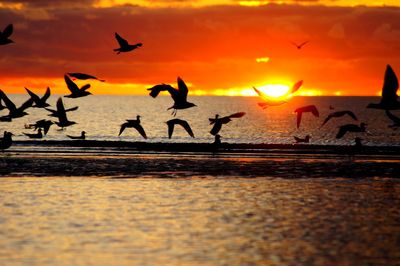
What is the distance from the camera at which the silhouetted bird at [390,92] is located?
33.5 meters

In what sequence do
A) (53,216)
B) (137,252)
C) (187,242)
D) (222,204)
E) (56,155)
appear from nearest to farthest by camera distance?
(137,252) < (187,242) < (53,216) < (222,204) < (56,155)

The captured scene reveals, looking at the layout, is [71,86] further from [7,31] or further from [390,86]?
[390,86]

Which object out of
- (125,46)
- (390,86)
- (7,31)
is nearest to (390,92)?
(390,86)

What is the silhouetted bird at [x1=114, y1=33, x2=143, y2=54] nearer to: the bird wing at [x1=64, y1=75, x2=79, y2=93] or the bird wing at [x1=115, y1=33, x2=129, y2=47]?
the bird wing at [x1=115, y1=33, x2=129, y2=47]

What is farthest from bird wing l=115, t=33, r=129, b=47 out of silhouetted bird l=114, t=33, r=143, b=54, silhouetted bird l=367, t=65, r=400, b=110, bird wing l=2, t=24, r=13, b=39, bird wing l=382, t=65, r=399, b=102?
bird wing l=382, t=65, r=399, b=102

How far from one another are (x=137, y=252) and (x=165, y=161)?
35998 millimetres

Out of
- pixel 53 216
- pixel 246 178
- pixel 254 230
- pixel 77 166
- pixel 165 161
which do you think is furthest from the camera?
pixel 165 161

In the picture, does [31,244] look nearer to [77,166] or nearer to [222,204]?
[222,204]

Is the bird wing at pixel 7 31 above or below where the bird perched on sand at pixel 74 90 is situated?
above

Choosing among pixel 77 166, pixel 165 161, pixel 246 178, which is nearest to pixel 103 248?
pixel 246 178

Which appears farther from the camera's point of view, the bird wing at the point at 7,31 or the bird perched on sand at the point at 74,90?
the bird perched on sand at the point at 74,90

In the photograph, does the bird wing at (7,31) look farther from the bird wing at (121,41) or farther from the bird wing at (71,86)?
the bird wing at (71,86)

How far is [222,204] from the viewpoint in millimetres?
34469

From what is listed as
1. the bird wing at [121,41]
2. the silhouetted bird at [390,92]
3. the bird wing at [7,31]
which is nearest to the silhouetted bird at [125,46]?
the bird wing at [121,41]
